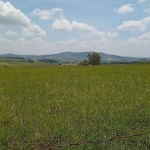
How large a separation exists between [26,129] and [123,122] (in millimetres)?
2718

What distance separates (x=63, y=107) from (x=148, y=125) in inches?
136

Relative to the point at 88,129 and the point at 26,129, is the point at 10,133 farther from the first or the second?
the point at 88,129

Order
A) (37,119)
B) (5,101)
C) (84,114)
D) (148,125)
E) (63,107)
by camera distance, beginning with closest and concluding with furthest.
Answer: (148,125), (37,119), (84,114), (63,107), (5,101)

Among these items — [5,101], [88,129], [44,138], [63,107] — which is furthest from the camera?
[5,101]

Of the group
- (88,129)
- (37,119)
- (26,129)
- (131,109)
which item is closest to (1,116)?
(37,119)

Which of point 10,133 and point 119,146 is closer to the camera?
point 119,146

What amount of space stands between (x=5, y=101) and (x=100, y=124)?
5.66 m

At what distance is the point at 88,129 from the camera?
5660 mm

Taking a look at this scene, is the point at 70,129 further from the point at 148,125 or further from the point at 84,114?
the point at 148,125

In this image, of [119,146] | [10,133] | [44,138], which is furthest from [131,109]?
[10,133]

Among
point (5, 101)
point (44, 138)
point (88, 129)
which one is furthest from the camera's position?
point (5, 101)

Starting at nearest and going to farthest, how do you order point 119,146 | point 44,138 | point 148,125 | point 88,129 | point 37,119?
point 119,146 < point 44,138 < point 88,129 < point 148,125 < point 37,119

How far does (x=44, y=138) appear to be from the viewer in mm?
5246

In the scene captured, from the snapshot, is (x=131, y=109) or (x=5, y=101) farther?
(x=5, y=101)
